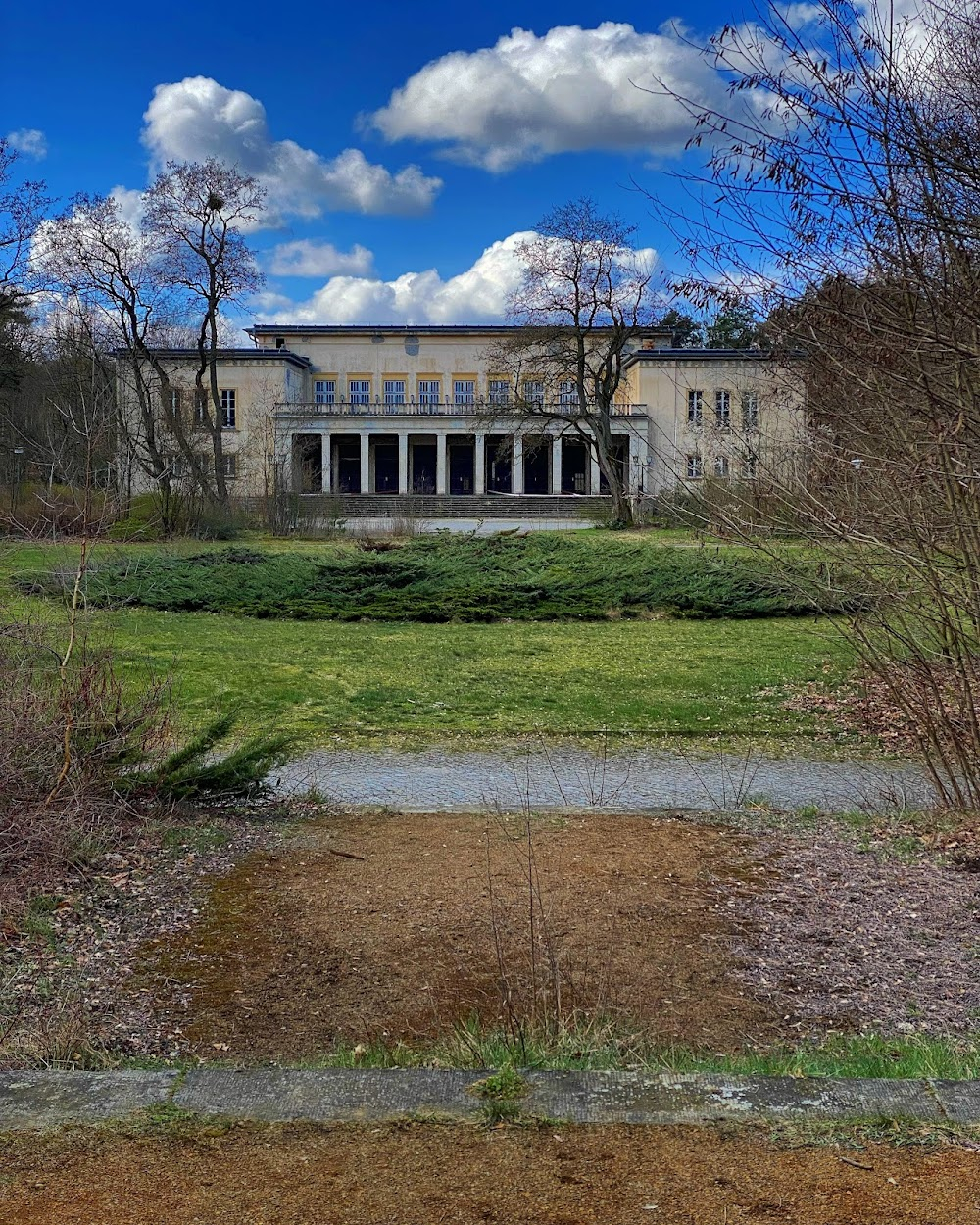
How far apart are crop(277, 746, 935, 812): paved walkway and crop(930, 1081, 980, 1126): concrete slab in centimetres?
423

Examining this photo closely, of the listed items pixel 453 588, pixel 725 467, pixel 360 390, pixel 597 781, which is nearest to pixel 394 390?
pixel 360 390

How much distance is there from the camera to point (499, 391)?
6247 cm

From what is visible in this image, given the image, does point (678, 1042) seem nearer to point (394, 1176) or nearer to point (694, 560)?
point (394, 1176)

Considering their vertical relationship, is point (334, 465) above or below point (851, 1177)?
above

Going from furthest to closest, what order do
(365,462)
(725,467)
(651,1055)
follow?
(365,462) → (725,467) → (651,1055)

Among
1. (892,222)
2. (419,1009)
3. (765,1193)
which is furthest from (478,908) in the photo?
(892,222)

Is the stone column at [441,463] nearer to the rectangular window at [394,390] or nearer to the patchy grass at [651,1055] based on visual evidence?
the rectangular window at [394,390]

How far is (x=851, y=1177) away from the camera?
275cm

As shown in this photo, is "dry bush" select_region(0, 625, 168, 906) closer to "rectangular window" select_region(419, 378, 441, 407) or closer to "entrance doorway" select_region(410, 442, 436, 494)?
"rectangular window" select_region(419, 378, 441, 407)

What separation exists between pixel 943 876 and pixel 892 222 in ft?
10.6

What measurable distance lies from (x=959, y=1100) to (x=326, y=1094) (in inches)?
66.4

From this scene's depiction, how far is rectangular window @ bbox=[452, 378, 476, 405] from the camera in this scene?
75.4 m

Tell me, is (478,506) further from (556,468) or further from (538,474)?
(538,474)

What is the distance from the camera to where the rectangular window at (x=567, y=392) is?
168 feet
